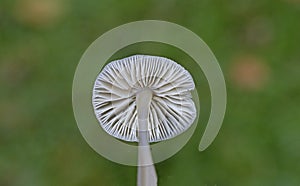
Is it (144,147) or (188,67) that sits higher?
(188,67)

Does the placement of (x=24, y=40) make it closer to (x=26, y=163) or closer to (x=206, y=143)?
(x=26, y=163)

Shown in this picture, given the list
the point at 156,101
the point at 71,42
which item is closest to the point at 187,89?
the point at 156,101
